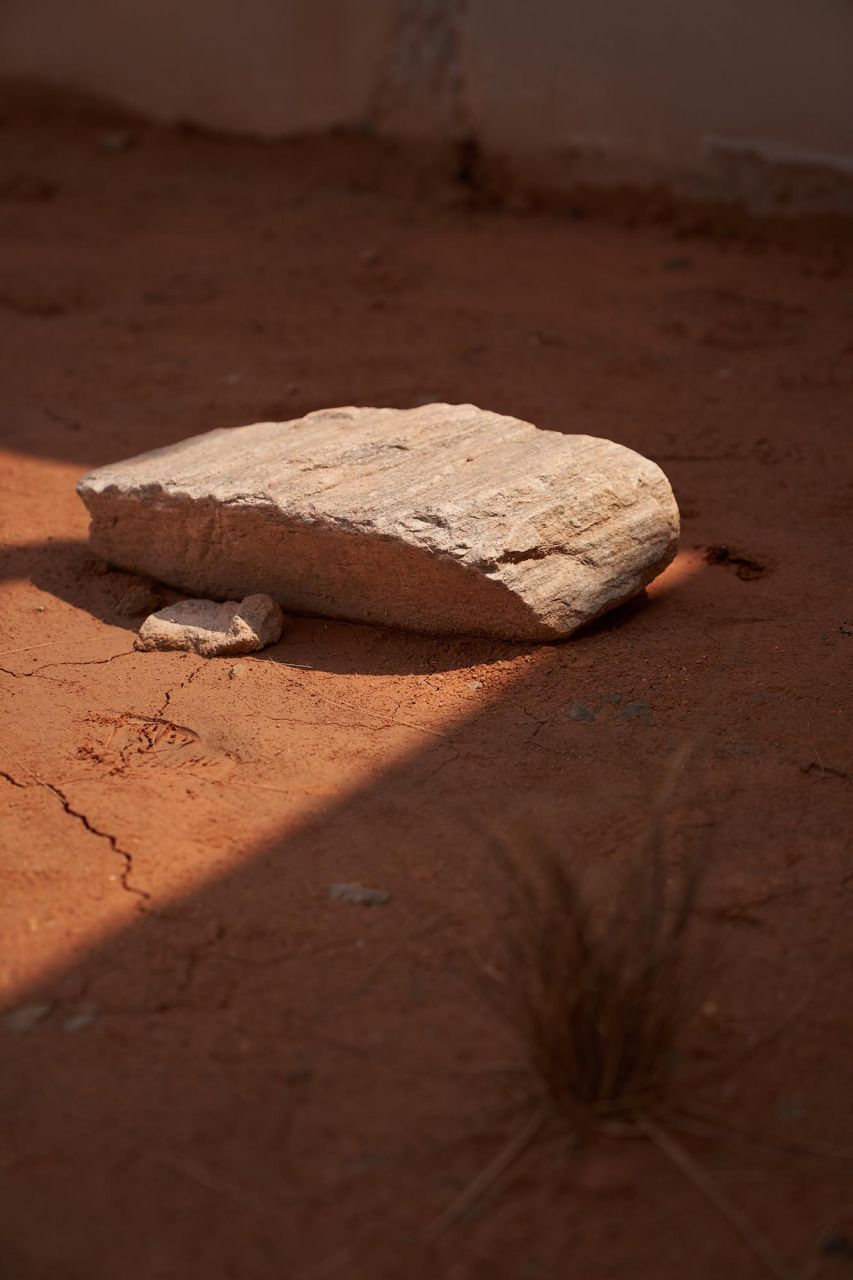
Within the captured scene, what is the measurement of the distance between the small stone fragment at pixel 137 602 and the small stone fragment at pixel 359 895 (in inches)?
52.8

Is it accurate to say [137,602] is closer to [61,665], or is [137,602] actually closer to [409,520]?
[61,665]

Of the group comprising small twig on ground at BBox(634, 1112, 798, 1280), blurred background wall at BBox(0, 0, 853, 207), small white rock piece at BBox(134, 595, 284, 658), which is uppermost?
blurred background wall at BBox(0, 0, 853, 207)

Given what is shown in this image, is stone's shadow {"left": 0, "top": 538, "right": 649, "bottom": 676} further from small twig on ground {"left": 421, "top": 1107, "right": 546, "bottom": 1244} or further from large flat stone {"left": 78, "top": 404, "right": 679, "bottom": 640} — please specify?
small twig on ground {"left": 421, "top": 1107, "right": 546, "bottom": 1244}

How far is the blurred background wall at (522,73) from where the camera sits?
230 inches

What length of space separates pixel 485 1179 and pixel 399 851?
0.76 meters

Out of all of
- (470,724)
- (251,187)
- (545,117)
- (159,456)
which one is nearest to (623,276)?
(545,117)

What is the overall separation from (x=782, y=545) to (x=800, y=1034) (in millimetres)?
1884

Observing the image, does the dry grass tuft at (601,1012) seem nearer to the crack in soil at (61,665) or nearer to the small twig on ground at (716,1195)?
A: the small twig on ground at (716,1195)

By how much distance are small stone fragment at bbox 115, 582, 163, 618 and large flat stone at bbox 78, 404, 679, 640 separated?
7cm

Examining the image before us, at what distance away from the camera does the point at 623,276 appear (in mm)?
5844

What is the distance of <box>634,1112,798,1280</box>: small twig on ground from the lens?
5.32 ft

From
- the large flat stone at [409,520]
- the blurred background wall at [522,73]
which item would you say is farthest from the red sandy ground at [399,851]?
the blurred background wall at [522,73]

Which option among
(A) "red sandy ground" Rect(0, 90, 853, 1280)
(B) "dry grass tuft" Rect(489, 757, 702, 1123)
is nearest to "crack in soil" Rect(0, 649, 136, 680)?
(A) "red sandy ground" Rect(0, 90, 853, 1280)

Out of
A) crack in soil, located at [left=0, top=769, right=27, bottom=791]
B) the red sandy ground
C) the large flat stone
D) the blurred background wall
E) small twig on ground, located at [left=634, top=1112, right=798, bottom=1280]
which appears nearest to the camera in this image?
small twig on ground, located at [left=634, top=1112, right=798, bottom=1280]
